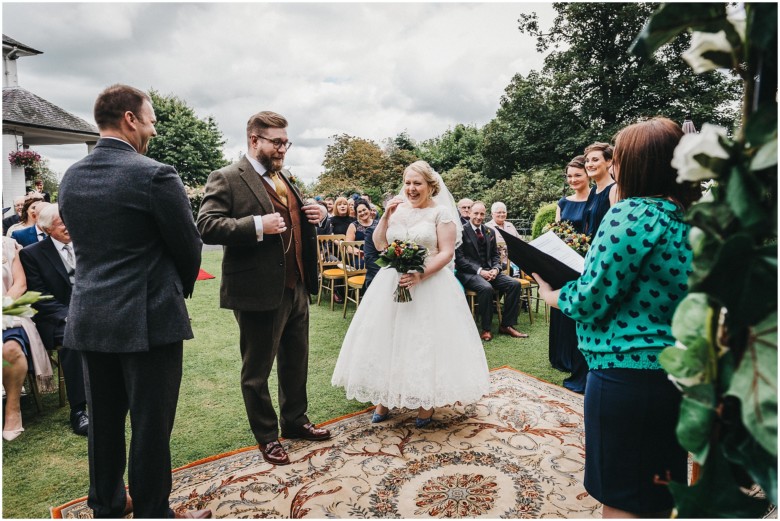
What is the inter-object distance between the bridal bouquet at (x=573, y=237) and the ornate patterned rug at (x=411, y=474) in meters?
1.44

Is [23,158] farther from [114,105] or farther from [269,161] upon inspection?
[114,105]

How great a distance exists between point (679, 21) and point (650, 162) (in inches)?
39.8

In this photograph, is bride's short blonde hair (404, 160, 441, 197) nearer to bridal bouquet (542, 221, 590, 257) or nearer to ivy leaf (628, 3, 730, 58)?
bridal bouquet (542, 221, 590, 257)

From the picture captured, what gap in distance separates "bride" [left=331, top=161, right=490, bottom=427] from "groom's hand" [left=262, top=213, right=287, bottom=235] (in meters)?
1.13

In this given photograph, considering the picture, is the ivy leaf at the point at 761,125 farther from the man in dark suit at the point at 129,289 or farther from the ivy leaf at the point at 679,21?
the man in dark suit at the point at 129,289

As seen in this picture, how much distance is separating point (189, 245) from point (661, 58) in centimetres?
2701

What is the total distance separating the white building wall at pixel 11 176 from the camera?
16.4m

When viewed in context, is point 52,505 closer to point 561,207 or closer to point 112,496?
point 112,496

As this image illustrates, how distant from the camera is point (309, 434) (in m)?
3.47

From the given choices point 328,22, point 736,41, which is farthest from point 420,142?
point 736,41

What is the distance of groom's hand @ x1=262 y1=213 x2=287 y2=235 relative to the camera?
288 cm

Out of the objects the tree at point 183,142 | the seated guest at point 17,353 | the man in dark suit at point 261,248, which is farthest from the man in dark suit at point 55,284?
→ the tree at point 183,142

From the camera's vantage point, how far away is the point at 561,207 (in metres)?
4.89

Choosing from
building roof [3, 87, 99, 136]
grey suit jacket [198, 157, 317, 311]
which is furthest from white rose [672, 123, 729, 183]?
building roof [3, 87, 99, 136]
